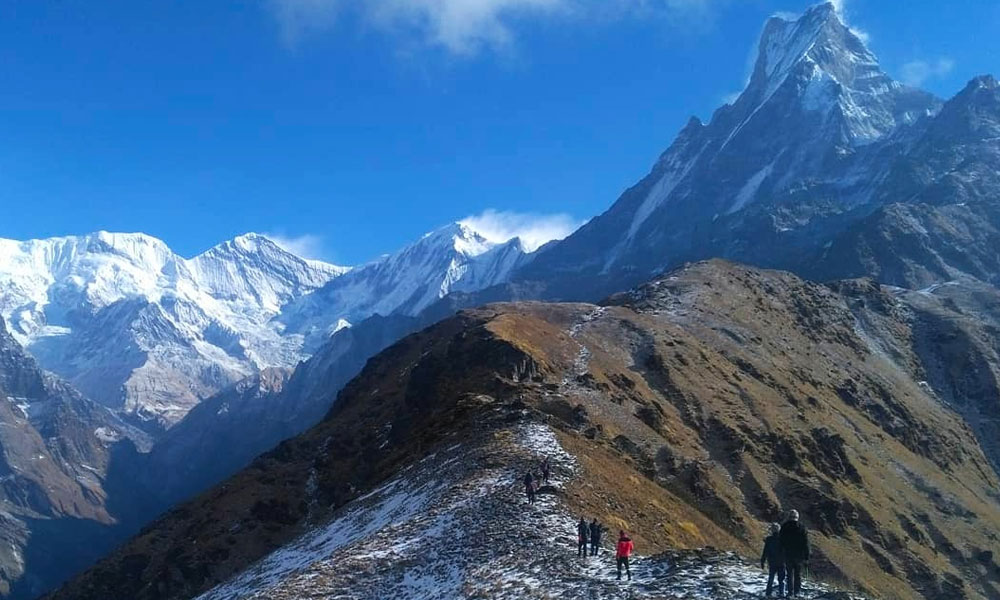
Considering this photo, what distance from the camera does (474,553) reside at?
4022 cm

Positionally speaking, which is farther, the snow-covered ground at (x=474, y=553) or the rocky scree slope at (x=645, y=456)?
the rocky scree slope at (x=645, y=456)

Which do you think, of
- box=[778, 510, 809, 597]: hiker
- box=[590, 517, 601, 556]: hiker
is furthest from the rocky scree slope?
box=[778, 510, 809, 597]: hiker

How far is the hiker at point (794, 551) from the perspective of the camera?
96.2ft

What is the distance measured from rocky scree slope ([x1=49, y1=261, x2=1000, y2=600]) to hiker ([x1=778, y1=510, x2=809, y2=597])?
14053mm

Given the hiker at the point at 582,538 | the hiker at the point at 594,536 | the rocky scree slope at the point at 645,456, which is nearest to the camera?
the hiker at the point at 582,538

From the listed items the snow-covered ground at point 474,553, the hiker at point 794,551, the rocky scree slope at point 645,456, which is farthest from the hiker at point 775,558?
the rocky scree slope at point 645,456

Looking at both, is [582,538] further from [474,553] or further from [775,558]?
[775,558]

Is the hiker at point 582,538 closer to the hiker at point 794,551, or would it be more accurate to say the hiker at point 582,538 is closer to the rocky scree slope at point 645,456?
the rocky scree slope at point 645,456

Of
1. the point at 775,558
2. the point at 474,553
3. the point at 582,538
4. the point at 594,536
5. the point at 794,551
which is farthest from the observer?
the point at 474,553

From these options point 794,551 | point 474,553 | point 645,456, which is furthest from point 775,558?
point 645,456

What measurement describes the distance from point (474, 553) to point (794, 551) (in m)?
15.8

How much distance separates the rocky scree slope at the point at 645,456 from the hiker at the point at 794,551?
46.1ft

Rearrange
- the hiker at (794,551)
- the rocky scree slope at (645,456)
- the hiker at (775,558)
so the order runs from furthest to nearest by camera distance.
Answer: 1. the rocky scree slope at (645,456)
2. the hiker at (775,558)
3. the hiker at (794,551)

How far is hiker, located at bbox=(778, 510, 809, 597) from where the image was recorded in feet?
96.2
